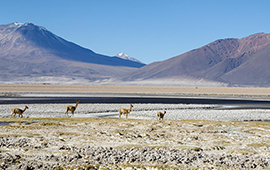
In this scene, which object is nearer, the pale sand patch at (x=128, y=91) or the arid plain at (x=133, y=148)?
the arid plain at (x=133, y=148)

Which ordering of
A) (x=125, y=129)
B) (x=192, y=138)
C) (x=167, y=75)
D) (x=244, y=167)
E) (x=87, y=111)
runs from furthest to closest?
(x=167, y=75), (x=87, y=111), (x=125, y=129), (x=192, y=138), (x=244, y=167)

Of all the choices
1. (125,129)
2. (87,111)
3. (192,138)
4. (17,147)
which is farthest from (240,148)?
(87,111)

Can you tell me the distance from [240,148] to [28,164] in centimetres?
644

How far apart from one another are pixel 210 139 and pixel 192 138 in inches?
25.4

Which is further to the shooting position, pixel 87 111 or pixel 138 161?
pixel 87 111

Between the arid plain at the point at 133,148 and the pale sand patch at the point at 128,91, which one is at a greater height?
the pale sand patch at the point at 128,91

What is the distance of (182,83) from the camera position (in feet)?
591

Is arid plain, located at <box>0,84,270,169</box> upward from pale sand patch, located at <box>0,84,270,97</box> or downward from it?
downward

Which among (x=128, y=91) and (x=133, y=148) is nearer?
(x=133, y=148)

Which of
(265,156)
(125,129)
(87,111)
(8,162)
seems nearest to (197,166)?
(265,156)

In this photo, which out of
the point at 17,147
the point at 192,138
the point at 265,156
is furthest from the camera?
the point at 192,138

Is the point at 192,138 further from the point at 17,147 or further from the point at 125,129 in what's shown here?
the point at 17,147

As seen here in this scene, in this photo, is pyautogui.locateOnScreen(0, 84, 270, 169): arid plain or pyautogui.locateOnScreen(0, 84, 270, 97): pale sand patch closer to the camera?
pyautogui.locateOnScreen(0, 84, 270, 169): arid plain

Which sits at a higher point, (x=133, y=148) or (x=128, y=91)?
(x=128, y=91)
